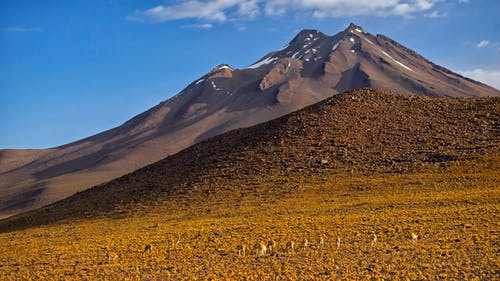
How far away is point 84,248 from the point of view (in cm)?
2720

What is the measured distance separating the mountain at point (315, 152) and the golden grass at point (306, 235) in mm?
1988

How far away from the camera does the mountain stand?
151 feet

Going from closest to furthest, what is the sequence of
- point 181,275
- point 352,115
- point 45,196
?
point 181,275 < point 352,115 < point 45,196

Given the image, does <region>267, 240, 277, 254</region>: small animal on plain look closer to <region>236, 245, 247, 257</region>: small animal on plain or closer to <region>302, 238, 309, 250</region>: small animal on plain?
<region>236, 245, 247, 257</region>: small animal on plain

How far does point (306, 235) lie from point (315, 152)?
25.6 m

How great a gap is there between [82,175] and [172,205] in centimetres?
12047

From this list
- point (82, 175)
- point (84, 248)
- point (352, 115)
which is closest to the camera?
point (84, 248)

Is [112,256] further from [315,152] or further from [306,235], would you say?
[315,152]

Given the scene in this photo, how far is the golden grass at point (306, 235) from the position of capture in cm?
1912

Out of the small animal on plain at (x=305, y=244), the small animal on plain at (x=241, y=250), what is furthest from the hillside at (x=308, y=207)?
the small animal on plain at (x=241, y=250)

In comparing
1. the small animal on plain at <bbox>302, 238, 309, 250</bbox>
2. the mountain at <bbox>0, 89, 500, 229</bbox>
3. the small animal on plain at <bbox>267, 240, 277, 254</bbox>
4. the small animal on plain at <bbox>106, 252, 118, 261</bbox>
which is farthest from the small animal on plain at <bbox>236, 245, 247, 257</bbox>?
the mountain at <bbox>0, 89, 500, 229</bbox>

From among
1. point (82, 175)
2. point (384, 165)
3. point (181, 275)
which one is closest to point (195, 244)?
point (181, 275)

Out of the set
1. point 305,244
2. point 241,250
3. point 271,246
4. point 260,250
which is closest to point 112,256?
point 241,250

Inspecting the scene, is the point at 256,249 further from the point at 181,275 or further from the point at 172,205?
the point at 172,205
